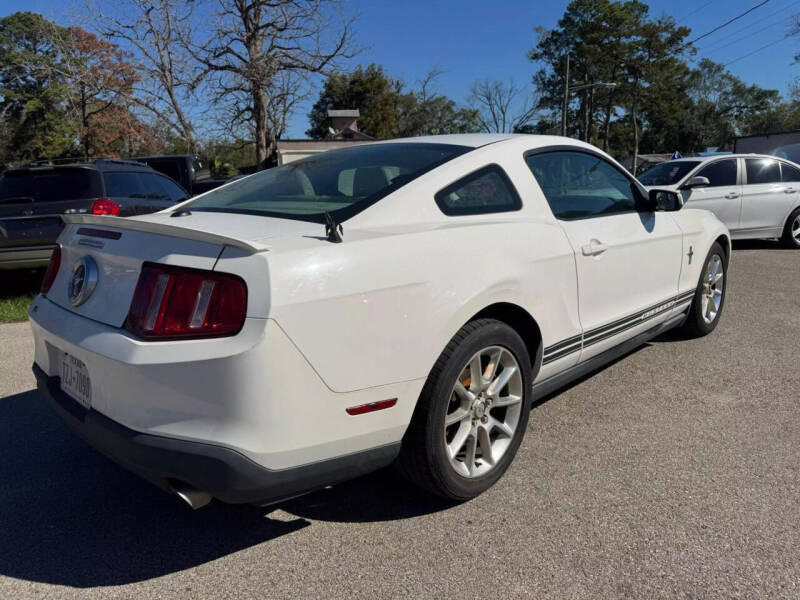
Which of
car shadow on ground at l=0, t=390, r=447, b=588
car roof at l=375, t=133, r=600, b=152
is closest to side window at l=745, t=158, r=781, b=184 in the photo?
car roof at l=375, t=133, r=600, b=152

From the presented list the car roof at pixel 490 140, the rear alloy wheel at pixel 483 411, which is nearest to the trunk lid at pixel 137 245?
the rear alloy wheel at pixel 483 411

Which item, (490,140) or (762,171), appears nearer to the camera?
(490,140)

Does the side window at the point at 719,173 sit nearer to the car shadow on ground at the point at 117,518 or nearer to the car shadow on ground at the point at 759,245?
the car shadow on ground at the point at 759,245

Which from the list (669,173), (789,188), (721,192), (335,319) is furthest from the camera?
(789,188)

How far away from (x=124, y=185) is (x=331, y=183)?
16.7 feet

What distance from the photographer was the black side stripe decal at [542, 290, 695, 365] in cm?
297

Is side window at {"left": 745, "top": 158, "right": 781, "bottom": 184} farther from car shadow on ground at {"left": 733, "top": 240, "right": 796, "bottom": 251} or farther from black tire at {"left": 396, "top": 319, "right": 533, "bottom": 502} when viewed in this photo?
black tire at {"left": 396, "top": 319, "right": 533, "bottom": 502}

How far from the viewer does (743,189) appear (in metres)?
9.80

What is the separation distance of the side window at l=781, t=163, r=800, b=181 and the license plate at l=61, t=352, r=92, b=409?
11.4 meters

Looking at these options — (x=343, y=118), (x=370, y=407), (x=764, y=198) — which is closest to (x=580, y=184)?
(x=370, y=407)

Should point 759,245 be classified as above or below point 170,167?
below

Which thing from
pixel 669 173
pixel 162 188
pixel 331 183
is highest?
pixel 162 188

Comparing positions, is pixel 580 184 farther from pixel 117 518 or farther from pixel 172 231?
pixel 117 518

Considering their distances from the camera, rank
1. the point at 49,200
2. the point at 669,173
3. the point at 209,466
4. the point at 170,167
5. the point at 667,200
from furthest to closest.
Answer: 1. the point at 170,167
2. the point at 669,173
3. the point at 49,200
4. the point at 667,200
5. the point at 209,466
